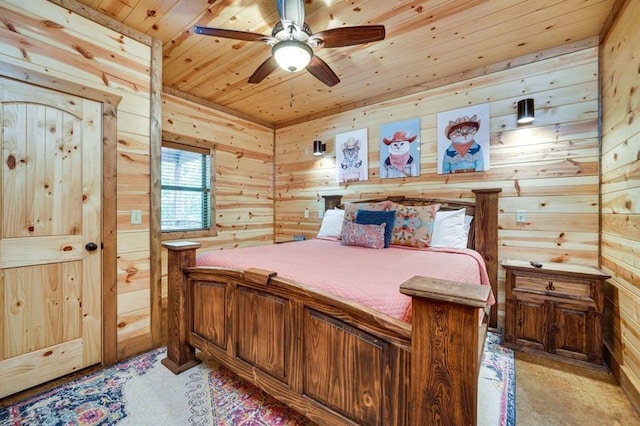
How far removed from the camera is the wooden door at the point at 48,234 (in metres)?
1.76

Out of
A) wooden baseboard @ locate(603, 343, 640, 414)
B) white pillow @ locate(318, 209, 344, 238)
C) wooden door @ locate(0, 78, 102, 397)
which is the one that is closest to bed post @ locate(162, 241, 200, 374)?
wooden door @ locate(0, 78, 102, 397)

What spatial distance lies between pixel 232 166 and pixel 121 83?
182 centimetres

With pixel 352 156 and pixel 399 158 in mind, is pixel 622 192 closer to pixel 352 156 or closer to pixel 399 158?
pixel 399 158

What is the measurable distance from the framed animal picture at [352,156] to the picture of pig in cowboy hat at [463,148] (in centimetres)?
101

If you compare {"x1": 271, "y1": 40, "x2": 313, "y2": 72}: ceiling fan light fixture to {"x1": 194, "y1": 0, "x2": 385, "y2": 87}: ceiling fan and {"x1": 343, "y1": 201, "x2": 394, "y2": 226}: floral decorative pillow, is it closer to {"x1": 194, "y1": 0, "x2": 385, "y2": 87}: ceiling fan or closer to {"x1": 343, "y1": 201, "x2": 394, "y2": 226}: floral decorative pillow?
{"x1": 194, "y1": 0, "x2": 385, "y2": 87}: ceiling fan

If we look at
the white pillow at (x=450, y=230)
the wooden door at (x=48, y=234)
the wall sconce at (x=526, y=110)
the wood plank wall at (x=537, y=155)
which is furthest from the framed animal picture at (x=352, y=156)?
the wooden door at (x=48, y=234)

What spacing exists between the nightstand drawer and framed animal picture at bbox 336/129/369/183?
2.02 meters

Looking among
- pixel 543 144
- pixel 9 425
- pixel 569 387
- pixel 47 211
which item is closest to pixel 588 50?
pixel 543 144

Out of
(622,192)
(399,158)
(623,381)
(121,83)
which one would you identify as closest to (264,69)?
(121,83)

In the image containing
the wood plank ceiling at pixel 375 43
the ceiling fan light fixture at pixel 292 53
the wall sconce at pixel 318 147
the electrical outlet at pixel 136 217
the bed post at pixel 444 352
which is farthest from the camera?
the wall sconce at pixel 318 147

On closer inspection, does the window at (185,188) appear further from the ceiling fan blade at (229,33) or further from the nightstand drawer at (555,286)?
the nightstand drawer at (555,286)

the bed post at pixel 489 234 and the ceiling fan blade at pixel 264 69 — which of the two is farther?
the bed post at pixel 489 234

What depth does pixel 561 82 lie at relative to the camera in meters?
2.45

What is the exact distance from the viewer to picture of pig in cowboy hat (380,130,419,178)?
3275 mm
